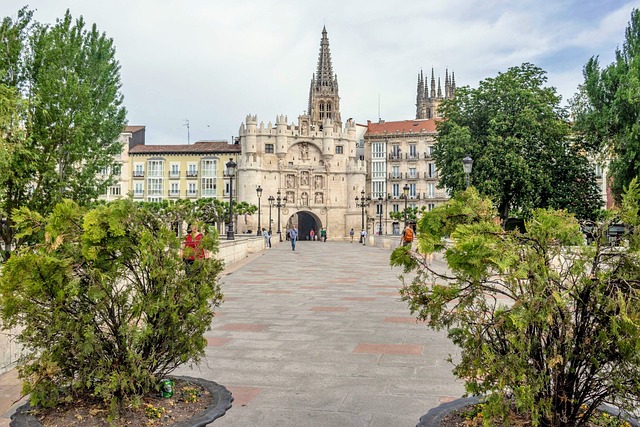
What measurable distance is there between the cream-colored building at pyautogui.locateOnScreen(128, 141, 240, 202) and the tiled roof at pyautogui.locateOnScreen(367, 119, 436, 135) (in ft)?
72.0

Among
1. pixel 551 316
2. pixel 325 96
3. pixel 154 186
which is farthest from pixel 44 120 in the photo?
pixel 325 96

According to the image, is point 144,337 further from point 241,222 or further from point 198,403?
point 241,222

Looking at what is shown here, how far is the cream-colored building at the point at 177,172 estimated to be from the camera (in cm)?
8050

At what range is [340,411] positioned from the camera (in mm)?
4848

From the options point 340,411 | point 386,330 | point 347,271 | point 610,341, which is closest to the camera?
point 610,341

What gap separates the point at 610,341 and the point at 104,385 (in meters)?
3.17

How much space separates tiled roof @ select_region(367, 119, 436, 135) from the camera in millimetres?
82562

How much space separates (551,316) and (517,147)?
31.7 metres

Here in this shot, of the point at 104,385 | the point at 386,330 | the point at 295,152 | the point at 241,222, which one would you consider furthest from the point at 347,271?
the point at 295,152

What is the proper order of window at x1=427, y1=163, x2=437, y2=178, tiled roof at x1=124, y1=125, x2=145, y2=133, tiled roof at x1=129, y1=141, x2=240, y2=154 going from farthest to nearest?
tiled roof at x1=124, y1=125, x2=145, y2=133, tiled roof at x1=129, y1=141, x2=240, y2=154, window at x1=427, y1=163, x2=437, y2=178

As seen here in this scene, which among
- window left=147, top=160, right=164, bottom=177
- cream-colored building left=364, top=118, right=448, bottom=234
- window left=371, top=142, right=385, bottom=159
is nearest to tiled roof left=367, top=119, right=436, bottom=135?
cream-colored building left=364, top=118, right=448, bottom=234

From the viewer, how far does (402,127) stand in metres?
84.4

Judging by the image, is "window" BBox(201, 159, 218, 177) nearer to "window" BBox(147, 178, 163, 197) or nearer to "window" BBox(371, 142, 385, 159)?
"window" BBox(147, 178, 163, 197)

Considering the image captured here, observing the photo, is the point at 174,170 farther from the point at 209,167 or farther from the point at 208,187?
the point at 208,187
